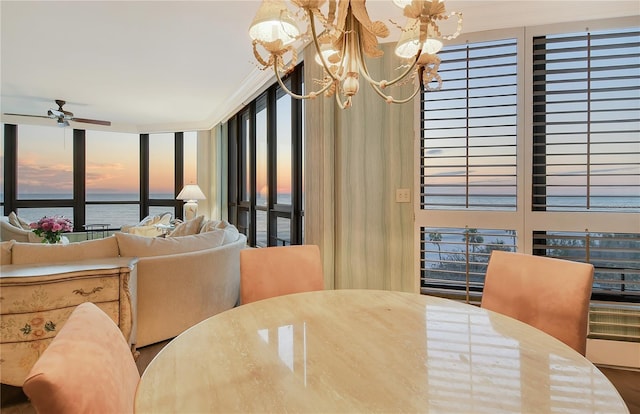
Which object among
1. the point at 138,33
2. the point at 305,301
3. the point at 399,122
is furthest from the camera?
the point at 138,33

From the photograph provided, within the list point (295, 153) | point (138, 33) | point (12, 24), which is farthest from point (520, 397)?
point (12, 24)

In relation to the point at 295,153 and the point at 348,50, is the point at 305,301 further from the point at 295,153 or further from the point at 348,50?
the point at 295,153

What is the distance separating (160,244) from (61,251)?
59cm

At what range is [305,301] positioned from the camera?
132 centimetres

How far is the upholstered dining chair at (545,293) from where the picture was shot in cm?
121

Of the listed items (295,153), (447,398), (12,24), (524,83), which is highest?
(12,24)

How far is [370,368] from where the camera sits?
0.82m

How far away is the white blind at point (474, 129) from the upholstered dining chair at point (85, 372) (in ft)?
6.82

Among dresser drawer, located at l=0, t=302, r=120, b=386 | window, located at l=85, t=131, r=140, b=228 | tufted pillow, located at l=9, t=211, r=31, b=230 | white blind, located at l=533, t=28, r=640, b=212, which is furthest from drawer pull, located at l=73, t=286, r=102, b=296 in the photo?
window, located at l=85, t=131, r=140, b=228

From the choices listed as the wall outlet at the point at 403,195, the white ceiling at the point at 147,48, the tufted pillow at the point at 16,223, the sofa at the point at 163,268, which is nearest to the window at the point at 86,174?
the white ceiling at the point at 147,48

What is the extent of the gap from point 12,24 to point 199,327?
311 cm

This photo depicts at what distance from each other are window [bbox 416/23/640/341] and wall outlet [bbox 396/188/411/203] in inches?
4.2

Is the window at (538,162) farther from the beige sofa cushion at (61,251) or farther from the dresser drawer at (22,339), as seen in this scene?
the dresser drawer at (22,339)

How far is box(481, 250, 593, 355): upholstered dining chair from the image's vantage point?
3.97 ft
